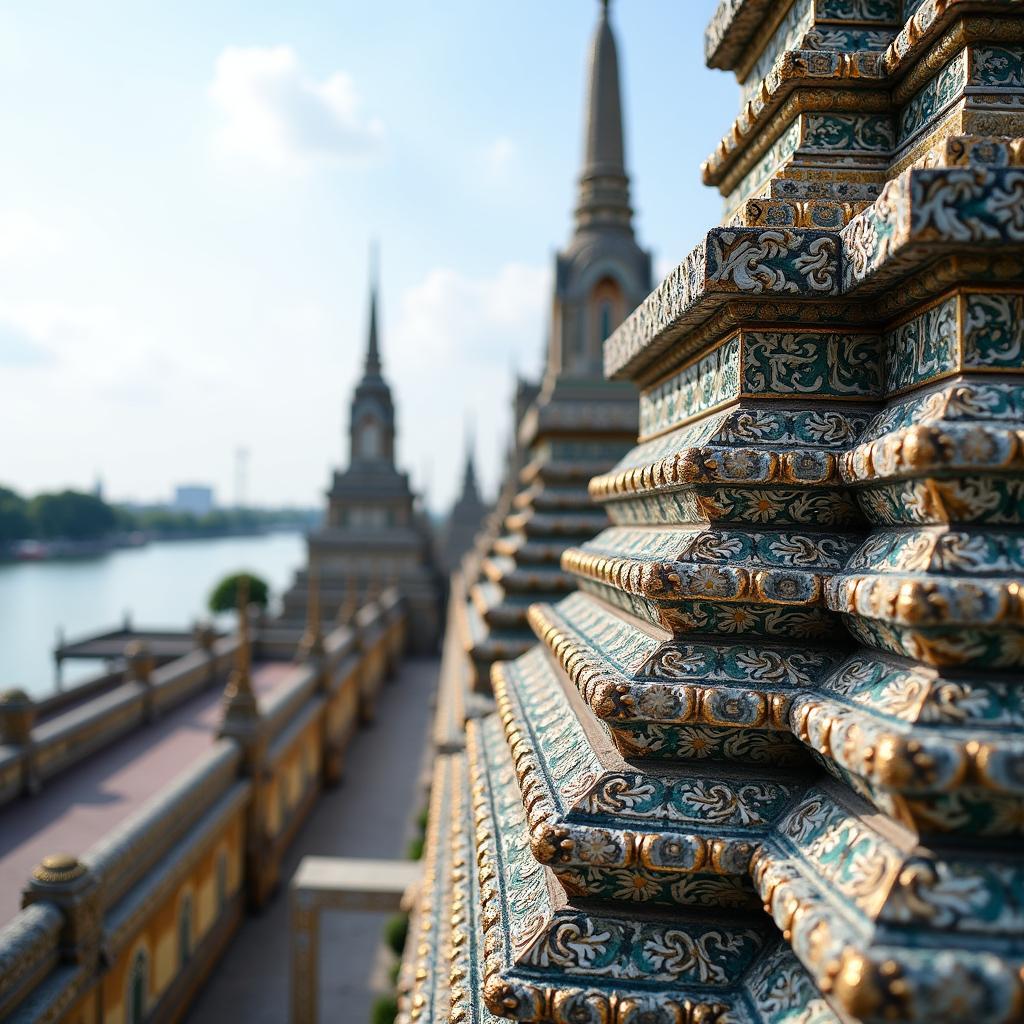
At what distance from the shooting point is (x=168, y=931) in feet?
32.4

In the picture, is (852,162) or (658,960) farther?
(852,162)

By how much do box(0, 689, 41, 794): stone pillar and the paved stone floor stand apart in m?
3.52

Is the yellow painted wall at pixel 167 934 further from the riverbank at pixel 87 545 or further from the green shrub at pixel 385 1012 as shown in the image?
the riverbank at pixel 87 545

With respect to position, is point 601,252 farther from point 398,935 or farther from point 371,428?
point 371,428

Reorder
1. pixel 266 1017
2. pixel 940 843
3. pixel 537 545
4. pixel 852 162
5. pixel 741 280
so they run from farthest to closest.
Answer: pixel 266 1017 < pixel 537 545 < pixel 852 162 < pixel 741 280 < pixel 940 843

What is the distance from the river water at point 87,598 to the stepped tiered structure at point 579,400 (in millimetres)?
11073

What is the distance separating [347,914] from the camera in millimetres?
13312

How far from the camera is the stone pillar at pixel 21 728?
1204cm

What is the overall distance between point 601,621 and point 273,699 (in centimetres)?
1336

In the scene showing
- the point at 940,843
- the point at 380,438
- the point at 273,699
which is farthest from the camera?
the point at 380,438

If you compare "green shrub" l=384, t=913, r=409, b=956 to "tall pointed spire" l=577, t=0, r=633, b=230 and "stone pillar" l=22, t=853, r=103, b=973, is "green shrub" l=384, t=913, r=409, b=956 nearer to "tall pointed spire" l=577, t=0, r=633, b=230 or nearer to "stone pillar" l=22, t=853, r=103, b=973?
"stone pillar" l=22, t=853, r=103, b=973

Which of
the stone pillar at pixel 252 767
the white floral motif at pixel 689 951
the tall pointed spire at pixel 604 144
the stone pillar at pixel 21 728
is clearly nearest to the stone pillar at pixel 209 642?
the stone pillar at pixel 252 767

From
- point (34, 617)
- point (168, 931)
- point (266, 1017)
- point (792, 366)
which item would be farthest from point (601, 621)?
point (34, 617)

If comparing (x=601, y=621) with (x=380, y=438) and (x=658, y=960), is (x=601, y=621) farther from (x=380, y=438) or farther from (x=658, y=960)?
(x=380, y=438)
